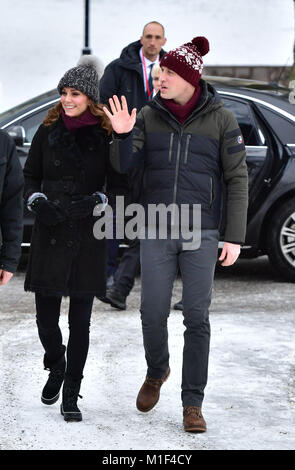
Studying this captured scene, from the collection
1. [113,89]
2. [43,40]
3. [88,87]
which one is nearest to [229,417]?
[88,87]

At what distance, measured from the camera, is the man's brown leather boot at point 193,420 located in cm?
480

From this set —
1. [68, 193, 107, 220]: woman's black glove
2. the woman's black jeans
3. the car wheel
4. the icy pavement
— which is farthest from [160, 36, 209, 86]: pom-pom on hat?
the car wheel

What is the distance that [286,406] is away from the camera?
5270mm

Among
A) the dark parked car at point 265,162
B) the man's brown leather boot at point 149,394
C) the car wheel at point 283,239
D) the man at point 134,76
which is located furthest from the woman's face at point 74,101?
the car wheel at point 283,239

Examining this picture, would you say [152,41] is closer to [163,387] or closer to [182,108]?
[182,108]

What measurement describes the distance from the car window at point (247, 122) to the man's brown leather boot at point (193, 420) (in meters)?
4.32

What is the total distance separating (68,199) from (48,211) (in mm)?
117

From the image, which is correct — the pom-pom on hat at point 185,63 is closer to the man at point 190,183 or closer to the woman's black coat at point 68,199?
the man at point 190,183

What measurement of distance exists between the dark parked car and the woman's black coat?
148 inches

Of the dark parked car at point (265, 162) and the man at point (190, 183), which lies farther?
the dark parked car at point (265, 162)

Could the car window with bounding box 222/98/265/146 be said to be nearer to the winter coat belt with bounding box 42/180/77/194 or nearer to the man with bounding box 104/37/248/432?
the man with bounding box 104/37/248/432

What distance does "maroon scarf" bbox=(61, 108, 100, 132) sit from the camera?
4.95m

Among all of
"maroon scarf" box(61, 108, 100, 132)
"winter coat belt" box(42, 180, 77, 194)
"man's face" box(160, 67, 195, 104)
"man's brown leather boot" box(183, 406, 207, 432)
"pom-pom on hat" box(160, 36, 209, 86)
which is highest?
"pom-pom on hat" box(160, 36, 209, 86)
